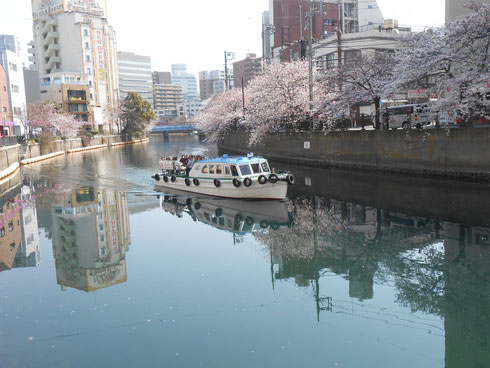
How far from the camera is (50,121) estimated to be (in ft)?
244

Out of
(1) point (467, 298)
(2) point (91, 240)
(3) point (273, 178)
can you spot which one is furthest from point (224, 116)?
(1) point (467, 298)

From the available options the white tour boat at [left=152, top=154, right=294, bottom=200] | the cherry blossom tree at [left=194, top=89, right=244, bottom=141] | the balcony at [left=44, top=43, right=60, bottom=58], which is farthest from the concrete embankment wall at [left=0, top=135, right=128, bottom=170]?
the balcony at [left=44, top=43, right=60, bottom=58]

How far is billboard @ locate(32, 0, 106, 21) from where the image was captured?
103688 mm

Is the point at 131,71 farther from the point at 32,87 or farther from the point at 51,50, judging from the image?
the point at 32,87

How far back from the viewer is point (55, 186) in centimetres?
3497

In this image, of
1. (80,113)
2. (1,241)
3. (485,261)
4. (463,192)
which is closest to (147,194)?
(1,241)

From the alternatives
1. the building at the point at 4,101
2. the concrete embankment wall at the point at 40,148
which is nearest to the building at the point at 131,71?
the concrete embankment wall at the point at 40,148

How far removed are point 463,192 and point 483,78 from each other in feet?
21.9

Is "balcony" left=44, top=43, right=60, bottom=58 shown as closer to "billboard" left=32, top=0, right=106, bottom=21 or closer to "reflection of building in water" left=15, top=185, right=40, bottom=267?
"billboard" left=32, top=0, right=106, bottom=21

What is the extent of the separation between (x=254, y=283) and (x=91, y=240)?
353 inches

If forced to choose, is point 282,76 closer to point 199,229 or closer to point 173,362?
point 199,229

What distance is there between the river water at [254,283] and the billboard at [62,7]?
306ft

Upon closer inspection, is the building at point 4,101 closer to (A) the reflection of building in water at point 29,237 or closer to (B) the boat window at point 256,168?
(A) the reflection of building in water at point 29,237

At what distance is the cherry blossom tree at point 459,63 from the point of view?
26.1 m
